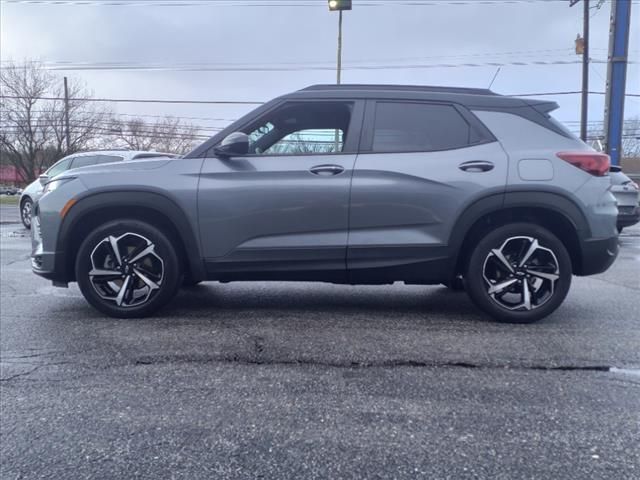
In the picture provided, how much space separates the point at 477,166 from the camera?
3.99 meters

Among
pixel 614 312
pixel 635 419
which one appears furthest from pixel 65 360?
pixel 614 312

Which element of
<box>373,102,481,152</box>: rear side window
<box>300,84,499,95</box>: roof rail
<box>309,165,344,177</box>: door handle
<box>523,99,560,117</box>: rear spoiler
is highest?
<box>300,84,499,95</box>: roof rail

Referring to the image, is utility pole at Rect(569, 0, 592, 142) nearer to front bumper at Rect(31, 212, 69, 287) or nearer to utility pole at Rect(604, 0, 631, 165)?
utility pole at Rect(604, 0, 631, 165)

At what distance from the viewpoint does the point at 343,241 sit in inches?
160

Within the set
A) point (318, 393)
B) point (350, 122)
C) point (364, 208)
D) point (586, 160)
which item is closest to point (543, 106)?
point (586, 160)

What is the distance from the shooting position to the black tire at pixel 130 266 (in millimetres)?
4113

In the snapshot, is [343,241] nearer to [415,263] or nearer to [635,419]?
[415,263]

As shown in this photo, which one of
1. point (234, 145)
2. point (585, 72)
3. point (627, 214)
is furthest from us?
point (585, 72)

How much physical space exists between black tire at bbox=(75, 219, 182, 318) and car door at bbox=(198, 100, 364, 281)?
338mm

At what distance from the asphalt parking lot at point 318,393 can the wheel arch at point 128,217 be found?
0.50 meters

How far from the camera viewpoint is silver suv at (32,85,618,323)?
3982 mm

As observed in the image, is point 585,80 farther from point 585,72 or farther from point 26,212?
point 26,212

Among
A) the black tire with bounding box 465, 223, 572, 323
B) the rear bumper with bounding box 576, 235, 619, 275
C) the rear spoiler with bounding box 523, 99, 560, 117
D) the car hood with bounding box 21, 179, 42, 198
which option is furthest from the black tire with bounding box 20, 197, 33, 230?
the rear bumper with bounding box 576, 235, 619, 275

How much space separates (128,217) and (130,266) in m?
0.40
